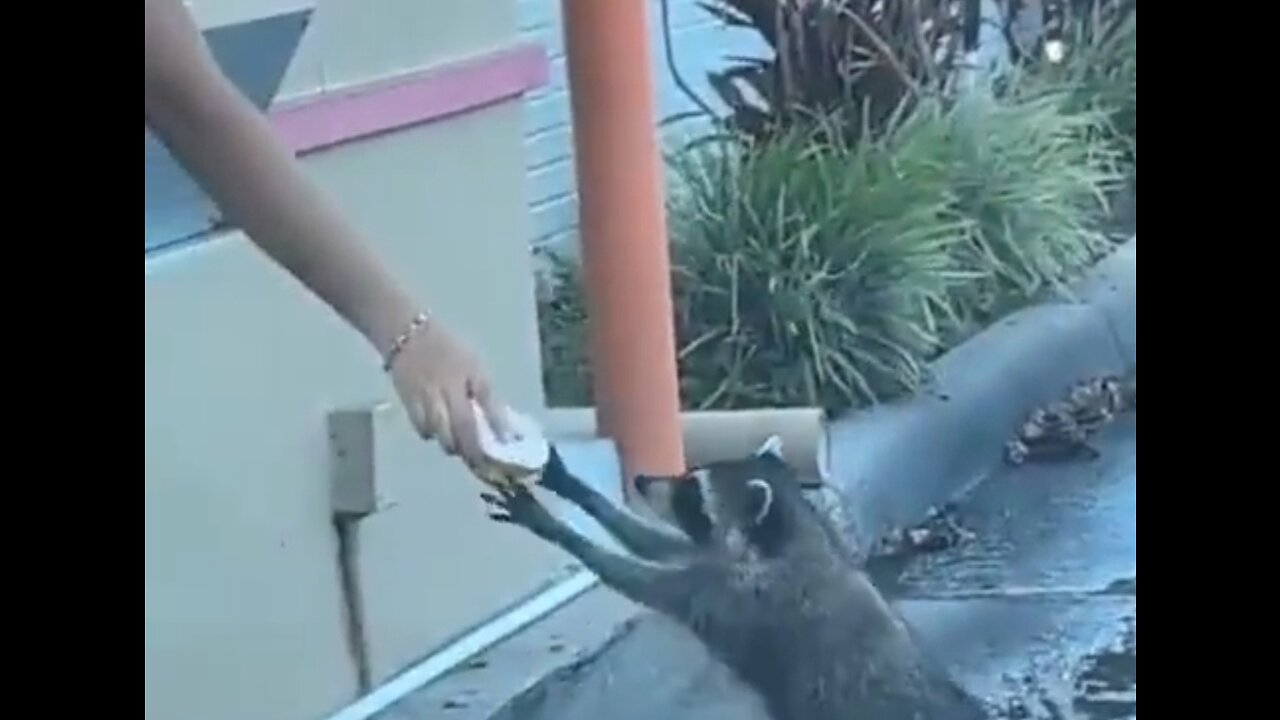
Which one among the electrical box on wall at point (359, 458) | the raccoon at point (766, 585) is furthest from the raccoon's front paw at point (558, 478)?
the electrical box on wall at point (359, 458)

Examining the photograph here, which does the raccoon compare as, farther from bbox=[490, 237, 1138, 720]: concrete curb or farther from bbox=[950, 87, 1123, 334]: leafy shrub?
bbox=[950, 87, 1123, 334]: leafy shrub

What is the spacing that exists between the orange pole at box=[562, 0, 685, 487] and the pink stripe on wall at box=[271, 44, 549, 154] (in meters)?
0.04

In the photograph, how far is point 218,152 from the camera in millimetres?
1771

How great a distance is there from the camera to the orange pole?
1.82 metres

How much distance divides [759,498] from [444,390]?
223mm

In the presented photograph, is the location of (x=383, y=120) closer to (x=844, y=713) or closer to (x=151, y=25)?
(x=151, y=25)

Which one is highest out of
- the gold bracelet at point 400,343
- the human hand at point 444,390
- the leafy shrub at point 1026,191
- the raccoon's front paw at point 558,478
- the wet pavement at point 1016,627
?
the leafy shrub at point 1026,191

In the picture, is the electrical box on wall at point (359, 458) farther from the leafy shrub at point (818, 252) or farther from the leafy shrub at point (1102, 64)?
the leafy shrub at point (1102, 64)

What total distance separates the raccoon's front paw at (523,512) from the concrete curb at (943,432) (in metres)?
0.09

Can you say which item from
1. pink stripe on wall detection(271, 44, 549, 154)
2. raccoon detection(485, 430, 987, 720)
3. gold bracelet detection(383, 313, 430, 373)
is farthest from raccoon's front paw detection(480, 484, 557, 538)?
pink stripe on wall detection(271, 44, 549, 154)

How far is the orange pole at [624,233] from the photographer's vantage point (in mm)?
1819
